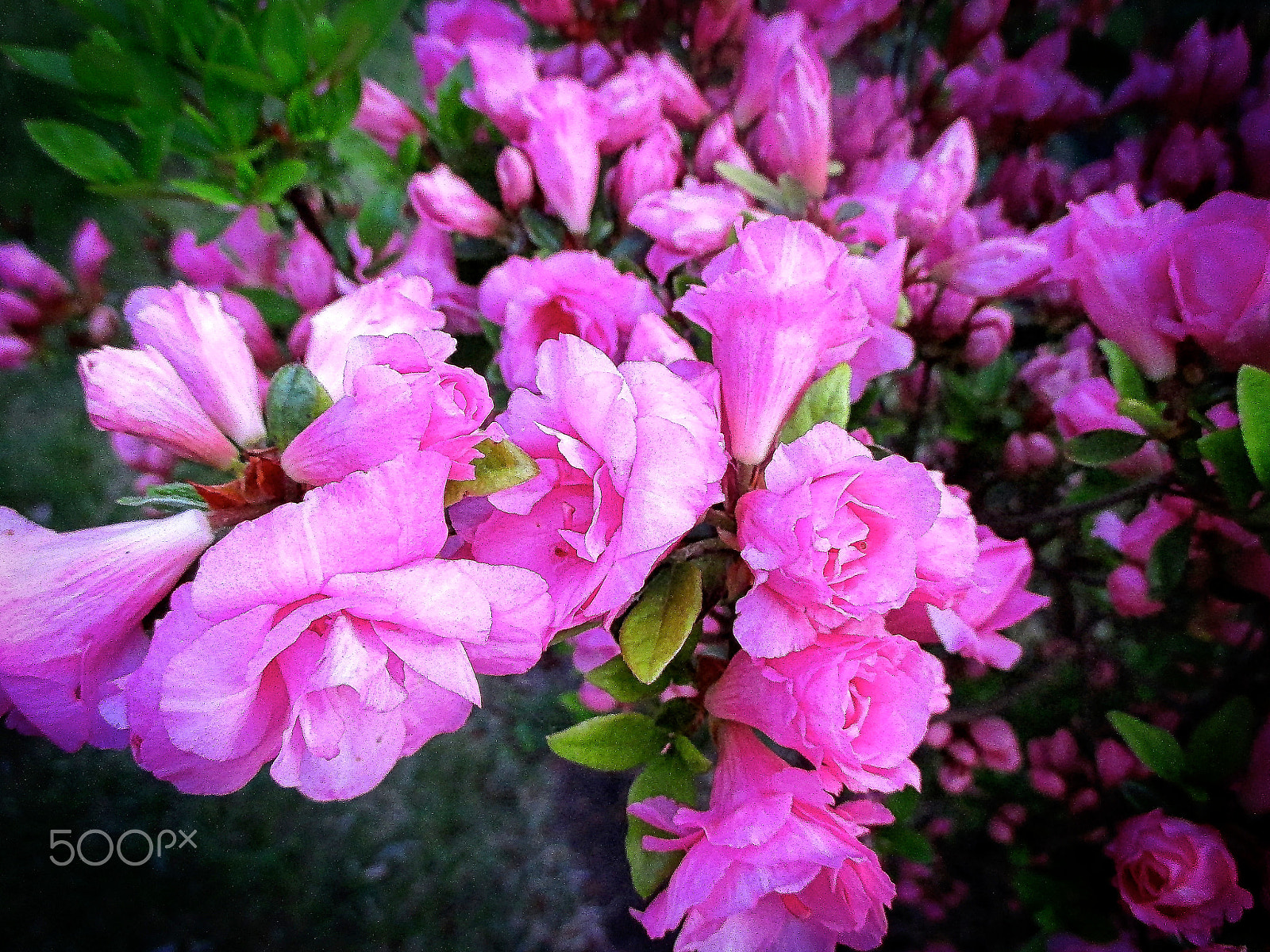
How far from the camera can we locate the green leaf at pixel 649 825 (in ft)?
2.05

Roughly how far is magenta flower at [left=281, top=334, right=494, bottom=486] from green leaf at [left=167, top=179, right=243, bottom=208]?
1.75 ft

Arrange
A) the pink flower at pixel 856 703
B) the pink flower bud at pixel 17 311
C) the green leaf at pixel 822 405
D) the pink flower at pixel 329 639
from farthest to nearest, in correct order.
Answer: the pink flower bud at pixel 17 311
the green leaf at pixel 822 405
the pink flower at pixel 856 703
the pink flower at pixel 329 639

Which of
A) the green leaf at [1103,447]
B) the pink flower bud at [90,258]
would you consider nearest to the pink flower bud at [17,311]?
the pink flower bud at [90,258]

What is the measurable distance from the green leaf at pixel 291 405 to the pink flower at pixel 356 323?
0.10ft

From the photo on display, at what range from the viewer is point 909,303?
0.98 m

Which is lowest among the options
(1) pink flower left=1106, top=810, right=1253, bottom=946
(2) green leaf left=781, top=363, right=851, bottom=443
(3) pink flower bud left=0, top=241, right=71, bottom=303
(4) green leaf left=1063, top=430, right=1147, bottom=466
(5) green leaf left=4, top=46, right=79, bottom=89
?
(1) pink flower left=1106, top=810, right=1253, bottom=946

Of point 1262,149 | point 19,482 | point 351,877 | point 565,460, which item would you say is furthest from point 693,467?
point 19,482

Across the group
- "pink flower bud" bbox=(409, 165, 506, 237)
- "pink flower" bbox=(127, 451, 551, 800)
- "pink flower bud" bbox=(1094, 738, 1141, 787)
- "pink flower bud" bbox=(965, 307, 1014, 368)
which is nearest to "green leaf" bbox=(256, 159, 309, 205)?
"pink flower bud" bbox=(409, 165, 506, 237)

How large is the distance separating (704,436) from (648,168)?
55 cm

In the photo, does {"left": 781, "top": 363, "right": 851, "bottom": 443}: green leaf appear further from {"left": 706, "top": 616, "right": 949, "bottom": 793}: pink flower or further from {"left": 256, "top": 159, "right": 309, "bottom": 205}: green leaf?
{"left": 256, "top": 159, "right": 309, "bottom": 205}: green leaf

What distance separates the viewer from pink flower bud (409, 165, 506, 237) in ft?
2.89

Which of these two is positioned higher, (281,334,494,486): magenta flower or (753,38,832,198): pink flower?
(753,38,832,198): pink flower

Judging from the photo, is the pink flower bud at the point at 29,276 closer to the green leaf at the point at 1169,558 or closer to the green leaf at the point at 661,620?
the green leaf at the point at 661,620

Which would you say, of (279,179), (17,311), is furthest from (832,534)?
(17,311)
